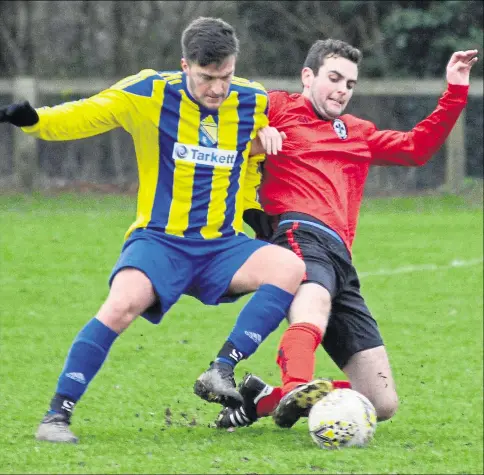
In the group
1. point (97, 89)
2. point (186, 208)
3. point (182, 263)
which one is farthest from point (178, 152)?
point (97, 89)

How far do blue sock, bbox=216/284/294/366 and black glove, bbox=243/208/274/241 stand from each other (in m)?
0.62

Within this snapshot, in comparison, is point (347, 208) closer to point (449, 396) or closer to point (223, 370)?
point (223, 370)

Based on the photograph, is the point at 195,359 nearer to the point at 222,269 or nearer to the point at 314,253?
the point at 314,253

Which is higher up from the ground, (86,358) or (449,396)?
(86,358)

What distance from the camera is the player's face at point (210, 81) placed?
535 cm

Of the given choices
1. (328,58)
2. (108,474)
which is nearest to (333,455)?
(108,474)

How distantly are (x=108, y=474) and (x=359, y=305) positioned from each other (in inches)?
72.3

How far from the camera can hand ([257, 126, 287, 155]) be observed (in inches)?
219

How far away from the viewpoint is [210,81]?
538 centimetres

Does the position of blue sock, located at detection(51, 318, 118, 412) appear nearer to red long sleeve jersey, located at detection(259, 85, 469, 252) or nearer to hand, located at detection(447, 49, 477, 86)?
red long sleeve jersey, located at detection(259, 85, 469, 252)

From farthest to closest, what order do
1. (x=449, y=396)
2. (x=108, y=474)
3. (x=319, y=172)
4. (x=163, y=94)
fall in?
1. (x=449, y=396)
2. (x=319, y=172)
3. (x=163, y=94)
4. (x=108, y=474)

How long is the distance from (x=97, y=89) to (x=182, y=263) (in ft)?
43.7

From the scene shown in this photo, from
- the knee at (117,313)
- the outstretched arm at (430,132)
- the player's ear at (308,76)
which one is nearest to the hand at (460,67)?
the outstretched arm at (430,132)

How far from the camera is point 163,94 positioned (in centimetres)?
552
